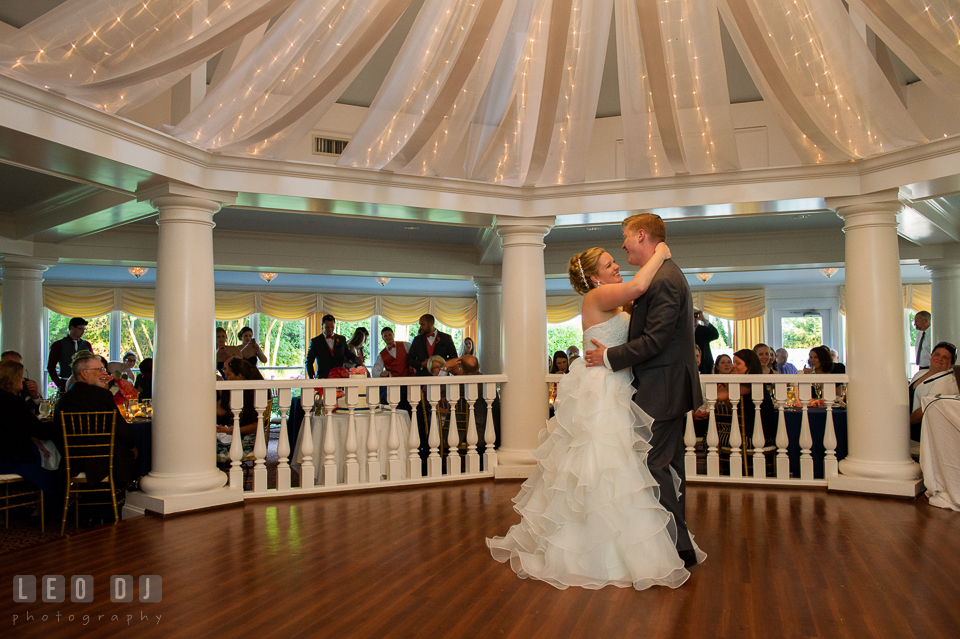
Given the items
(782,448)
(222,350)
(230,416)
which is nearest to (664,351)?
(782,448)

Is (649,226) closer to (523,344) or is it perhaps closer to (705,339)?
(523,344)

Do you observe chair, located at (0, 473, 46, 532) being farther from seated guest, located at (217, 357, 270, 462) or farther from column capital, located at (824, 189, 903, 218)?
column capital, located at (824, 189, 903, 218)

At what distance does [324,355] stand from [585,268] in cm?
553

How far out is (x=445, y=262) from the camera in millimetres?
10617

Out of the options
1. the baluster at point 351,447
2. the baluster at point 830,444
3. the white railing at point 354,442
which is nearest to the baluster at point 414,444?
the white railing at point 354,442

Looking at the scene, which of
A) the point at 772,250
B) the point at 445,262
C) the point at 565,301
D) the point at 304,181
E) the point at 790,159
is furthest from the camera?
the point at 565,301

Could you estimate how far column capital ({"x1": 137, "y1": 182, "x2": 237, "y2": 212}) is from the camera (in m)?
4.77

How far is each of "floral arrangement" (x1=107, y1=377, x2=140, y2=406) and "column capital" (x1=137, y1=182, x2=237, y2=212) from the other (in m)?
1.88

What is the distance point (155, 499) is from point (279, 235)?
553cm

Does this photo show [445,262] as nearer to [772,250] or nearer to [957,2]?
[772,250]

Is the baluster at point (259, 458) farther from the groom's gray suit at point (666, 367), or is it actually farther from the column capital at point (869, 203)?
the column capital at point (869, 203)

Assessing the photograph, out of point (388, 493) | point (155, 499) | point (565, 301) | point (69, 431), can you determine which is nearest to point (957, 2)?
point (388, 493)

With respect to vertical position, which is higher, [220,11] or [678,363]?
[220,11]

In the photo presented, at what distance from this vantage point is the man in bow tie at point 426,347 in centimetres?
812
